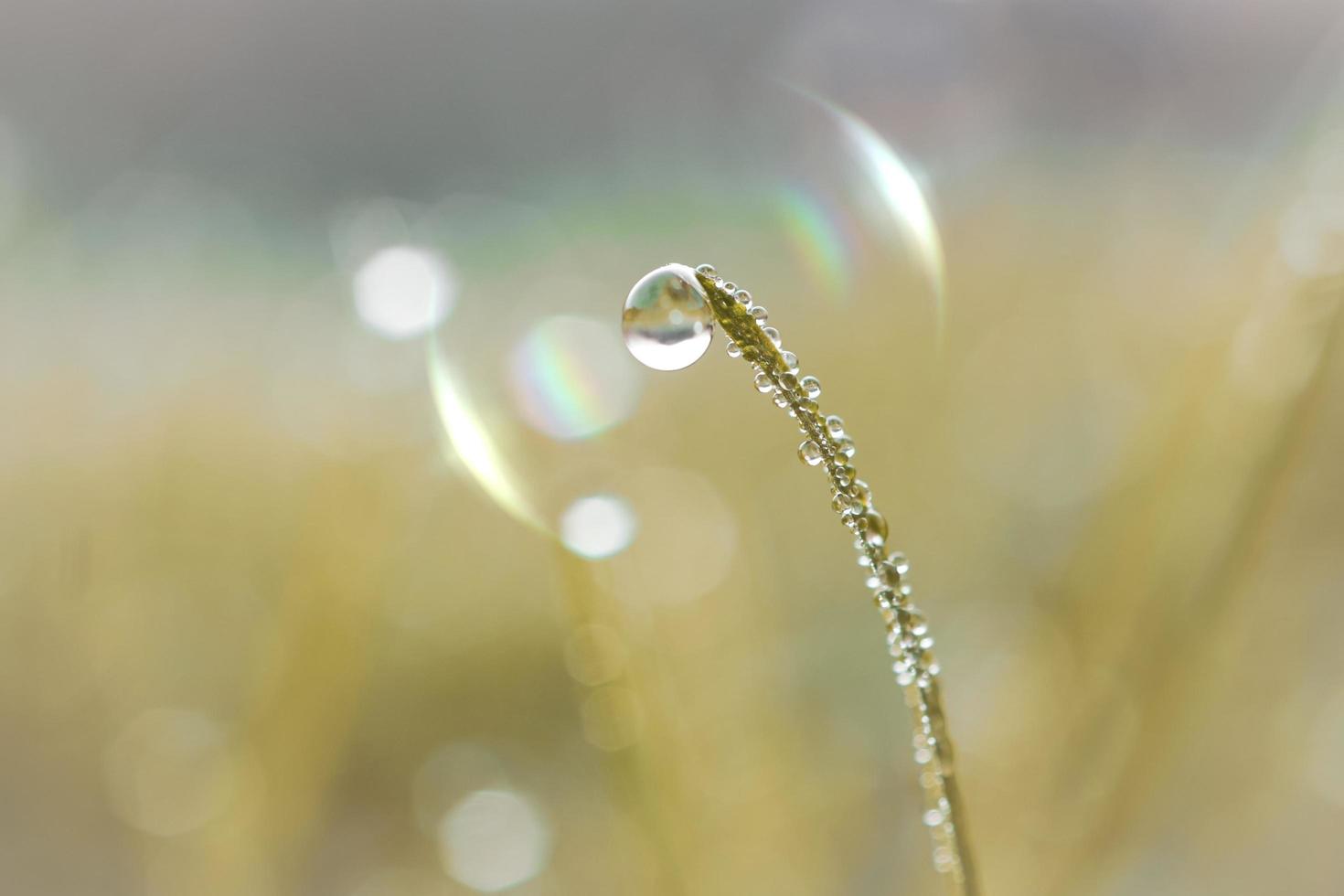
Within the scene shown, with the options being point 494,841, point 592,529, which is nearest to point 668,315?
point 592,529

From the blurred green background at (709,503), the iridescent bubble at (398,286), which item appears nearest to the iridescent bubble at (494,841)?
the blurred green background at (709,503)

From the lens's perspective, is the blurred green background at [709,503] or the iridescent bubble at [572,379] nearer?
the blurred green background at [709,503]

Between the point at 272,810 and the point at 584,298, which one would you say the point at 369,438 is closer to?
the point at 272,810

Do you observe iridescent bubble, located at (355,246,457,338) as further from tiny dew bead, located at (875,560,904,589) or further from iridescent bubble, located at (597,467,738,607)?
tiny dew bead, located at (875,560,904,589)

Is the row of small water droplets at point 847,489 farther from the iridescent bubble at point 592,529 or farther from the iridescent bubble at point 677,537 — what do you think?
the iridescent bubble at point 677,537

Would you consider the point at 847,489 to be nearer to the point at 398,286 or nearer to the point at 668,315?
the point at 668,315

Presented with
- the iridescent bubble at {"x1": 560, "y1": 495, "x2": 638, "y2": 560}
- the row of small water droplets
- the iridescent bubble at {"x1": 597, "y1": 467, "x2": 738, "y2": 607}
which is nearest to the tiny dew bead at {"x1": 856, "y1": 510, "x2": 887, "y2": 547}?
the row of small water droplets
